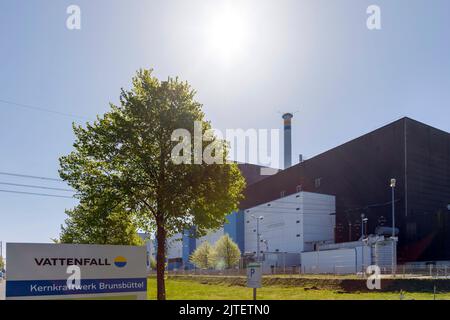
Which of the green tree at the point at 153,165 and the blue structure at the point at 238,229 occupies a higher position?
the green tree at the point at 153,165

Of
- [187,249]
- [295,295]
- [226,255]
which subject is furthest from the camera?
[187,249]

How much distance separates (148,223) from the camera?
949 inches

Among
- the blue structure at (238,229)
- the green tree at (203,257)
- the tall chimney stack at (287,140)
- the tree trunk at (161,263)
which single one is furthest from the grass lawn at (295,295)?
the blue structure at (238,229)

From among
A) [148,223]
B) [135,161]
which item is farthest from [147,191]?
[148,223]

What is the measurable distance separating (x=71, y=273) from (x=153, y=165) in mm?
8906

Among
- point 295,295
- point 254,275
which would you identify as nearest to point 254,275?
point 254,275

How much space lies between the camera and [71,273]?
39.1 ft

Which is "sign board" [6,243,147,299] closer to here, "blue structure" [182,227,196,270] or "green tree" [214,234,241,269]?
"green tree" [214,234,241,269]

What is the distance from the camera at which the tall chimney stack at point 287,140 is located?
103 metres

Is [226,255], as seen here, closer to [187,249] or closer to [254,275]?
[187,249]

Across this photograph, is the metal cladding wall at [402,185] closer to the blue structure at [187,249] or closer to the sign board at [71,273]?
the sign board at [71,273]

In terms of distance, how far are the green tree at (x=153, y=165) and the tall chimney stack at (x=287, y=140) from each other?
268 feet

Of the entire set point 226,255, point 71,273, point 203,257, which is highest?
point 71,273
